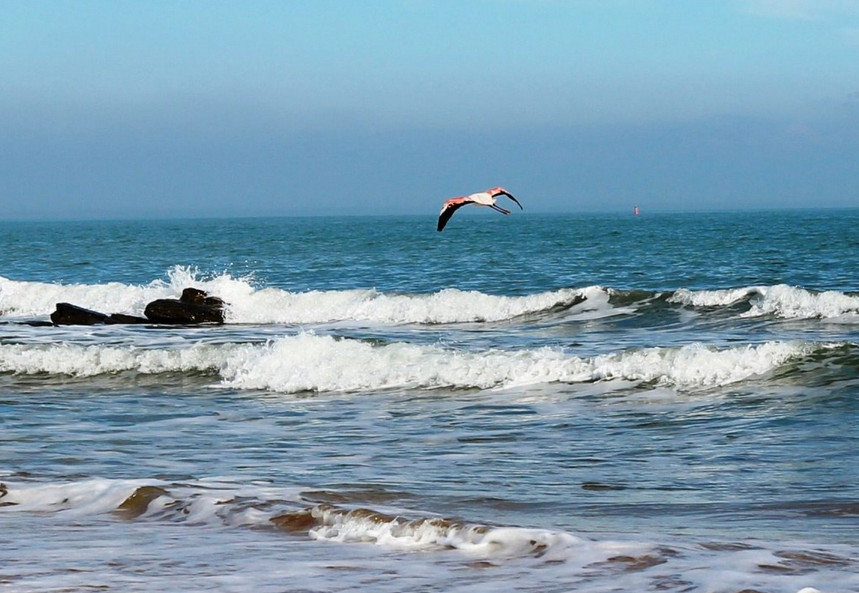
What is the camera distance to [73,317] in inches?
976

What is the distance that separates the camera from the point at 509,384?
16.2 m

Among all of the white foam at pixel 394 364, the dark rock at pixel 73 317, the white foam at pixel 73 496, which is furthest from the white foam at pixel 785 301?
the white foam at pixel 73 496

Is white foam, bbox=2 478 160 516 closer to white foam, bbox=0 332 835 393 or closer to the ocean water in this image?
the ocean water

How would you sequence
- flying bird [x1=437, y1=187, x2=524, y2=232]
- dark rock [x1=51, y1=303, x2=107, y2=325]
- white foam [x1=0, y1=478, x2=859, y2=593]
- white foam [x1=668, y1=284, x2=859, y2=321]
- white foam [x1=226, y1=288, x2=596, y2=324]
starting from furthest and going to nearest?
white foam [x1=226, y1=288, x2=596, y2=324] < dark rock [x1=51, y1=303, x2=107, y2=325] < white foam [x1=668, y1=284, x2=859, y2=321] < flying bird [x1=437, y1=187, x2=524, y2=232] < white foam [x1=0, y1=478, x2=859, y2=593]

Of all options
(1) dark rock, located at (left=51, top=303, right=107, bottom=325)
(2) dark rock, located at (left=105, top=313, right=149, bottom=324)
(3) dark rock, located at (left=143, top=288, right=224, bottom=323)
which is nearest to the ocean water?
(3) dark rock, located at (left=143, top=288, right=224, bottom=323)

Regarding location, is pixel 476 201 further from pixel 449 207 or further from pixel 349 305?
pixel 349 305

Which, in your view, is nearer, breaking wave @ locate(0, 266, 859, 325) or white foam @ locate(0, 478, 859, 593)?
white foam @ locate(0, 478, 859, 593)

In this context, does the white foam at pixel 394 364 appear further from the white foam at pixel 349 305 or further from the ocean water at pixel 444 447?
the white foam at pixel 349 305

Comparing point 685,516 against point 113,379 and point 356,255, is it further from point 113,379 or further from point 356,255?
point 356,255

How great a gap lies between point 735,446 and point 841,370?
482 centimetres

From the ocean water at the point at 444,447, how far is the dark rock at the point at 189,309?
0.74 metres

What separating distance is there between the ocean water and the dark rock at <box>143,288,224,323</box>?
74 centimetres

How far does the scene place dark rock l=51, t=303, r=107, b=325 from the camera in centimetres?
2477

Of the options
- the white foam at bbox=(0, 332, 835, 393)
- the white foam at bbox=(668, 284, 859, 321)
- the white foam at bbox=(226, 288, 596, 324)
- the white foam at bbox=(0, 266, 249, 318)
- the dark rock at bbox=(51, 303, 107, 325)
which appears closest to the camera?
the white foam at bbox=(0, 332, 835, 393)
